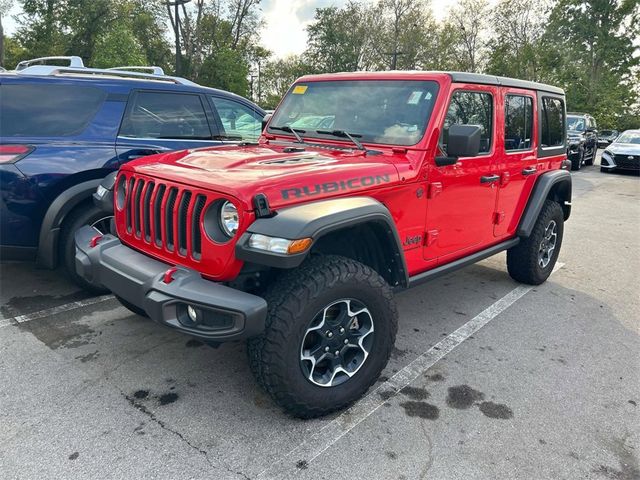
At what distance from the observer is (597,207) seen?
10016mm

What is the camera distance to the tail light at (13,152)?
12.3 feet

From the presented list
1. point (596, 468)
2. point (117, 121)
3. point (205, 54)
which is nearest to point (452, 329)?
point (596, 468)

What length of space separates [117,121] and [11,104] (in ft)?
2.63

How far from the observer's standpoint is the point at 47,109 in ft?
13.2

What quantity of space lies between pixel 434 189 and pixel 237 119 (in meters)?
2.95

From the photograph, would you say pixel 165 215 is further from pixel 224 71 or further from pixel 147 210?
pixel 224 71

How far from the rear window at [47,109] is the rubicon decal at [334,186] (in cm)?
258

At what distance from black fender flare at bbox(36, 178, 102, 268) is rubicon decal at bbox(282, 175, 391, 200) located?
7.58 ft

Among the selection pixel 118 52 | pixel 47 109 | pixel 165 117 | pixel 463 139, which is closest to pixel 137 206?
pixel 47 109

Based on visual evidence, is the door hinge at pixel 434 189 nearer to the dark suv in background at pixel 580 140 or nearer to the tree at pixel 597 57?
the dark suv in background at pixel 580 140

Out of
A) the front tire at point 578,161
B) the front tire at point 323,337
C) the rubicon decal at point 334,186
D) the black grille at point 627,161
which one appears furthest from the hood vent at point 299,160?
the black grille at point 627,161

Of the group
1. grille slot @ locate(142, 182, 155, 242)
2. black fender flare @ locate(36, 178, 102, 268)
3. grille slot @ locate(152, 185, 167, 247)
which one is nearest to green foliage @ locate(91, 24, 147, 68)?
black fender flare @ locate(36, 178, 102, 268)

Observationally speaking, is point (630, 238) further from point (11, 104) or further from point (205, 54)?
point (205, 54)

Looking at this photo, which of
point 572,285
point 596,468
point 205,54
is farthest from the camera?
point 205,54
